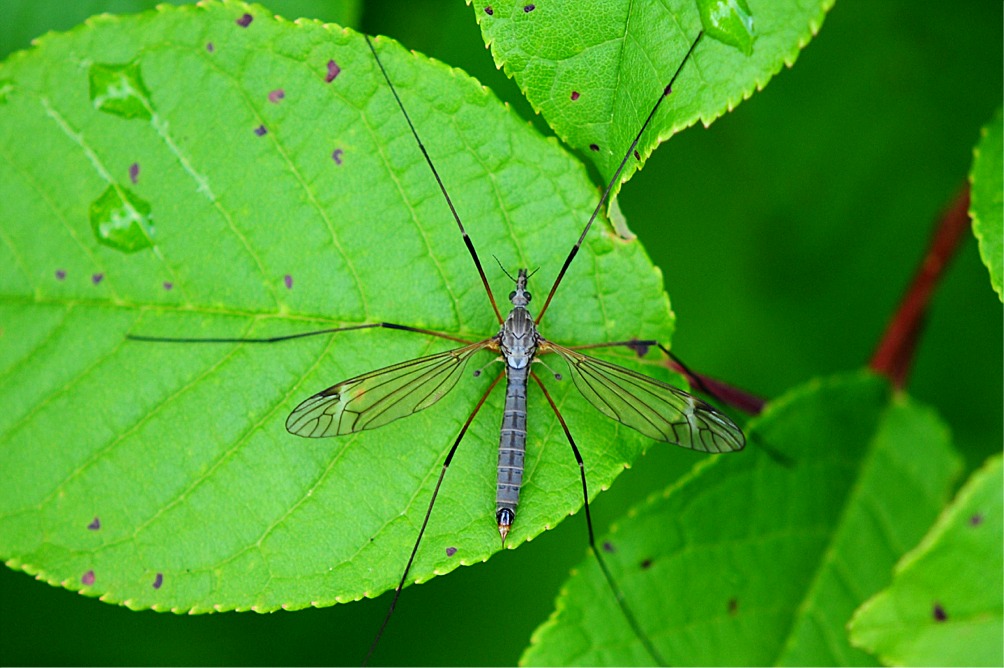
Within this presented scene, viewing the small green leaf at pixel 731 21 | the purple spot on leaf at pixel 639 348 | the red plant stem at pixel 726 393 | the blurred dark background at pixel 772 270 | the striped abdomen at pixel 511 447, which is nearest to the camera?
the small green leaf at pixel 731 21

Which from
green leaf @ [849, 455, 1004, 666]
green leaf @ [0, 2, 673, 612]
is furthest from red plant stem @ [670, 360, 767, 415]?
green leaf @ [849, 455, 1004, 666]

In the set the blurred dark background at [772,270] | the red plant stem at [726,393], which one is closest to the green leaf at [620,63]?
the red plant stem at [726,393]

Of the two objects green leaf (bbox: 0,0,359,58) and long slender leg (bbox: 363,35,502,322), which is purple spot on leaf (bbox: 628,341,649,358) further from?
green leaf (bbox: 0,0,359,58)

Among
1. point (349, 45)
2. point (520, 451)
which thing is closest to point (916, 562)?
point (520, 451)

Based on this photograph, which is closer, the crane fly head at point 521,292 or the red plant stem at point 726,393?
the crane fly head at point 521,292

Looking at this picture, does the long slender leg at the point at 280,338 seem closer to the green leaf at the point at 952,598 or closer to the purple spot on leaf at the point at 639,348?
the purple spot on leaf at the point at 639,348

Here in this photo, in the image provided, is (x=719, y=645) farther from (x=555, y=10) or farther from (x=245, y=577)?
(x=555, y=10)

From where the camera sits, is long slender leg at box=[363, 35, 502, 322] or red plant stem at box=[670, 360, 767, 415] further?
red plant stem at box=[670, 360, 767, 415]
